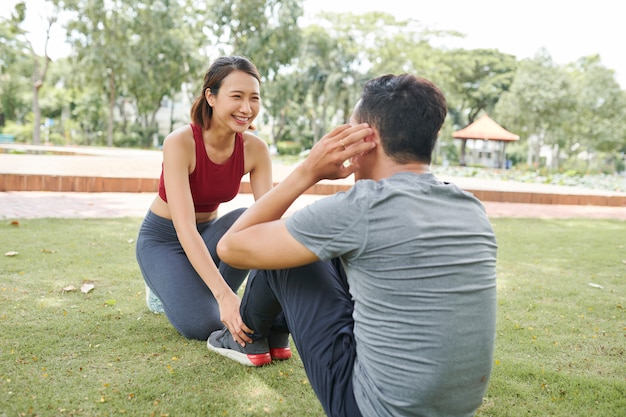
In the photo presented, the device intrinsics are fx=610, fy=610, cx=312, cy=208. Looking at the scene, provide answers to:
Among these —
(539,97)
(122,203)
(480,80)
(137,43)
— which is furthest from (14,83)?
(122,203)

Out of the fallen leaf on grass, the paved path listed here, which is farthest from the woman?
the paved path

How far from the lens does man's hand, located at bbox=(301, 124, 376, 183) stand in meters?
1.64

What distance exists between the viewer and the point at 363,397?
163 centimetres

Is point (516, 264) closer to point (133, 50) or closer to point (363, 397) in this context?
point (363, 397)

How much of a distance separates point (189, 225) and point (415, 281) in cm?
146

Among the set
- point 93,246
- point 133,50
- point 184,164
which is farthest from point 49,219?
point 133,50

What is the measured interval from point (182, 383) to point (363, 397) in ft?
3.25

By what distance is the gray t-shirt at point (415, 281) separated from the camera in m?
1.47

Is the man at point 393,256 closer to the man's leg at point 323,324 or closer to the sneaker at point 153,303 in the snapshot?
the man's leg at point 323,324

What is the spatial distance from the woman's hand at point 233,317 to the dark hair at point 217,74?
0.97 m

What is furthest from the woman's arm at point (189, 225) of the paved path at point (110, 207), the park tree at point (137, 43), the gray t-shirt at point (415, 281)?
the park tree at point (137, 43)

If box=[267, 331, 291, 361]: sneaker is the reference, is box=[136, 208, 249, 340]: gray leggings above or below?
above

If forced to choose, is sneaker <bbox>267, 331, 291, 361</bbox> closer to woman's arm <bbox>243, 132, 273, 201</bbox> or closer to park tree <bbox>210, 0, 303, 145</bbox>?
woman's arm <bbox>243, 132, 273, 201</bbox>

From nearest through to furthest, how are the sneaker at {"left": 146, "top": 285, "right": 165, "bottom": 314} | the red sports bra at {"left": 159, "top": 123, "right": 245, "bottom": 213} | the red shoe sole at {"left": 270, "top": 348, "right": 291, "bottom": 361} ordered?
the red shoe sole at {"left": 270, "top": 348, "right": 291, "bottom": 361}, the red sports bra at {"left": 159, "top": 123, "right": 245, "bottom": 213}, the sneaker at {"left": 146, "top": 285, "right": 165, "bottom": 314}
